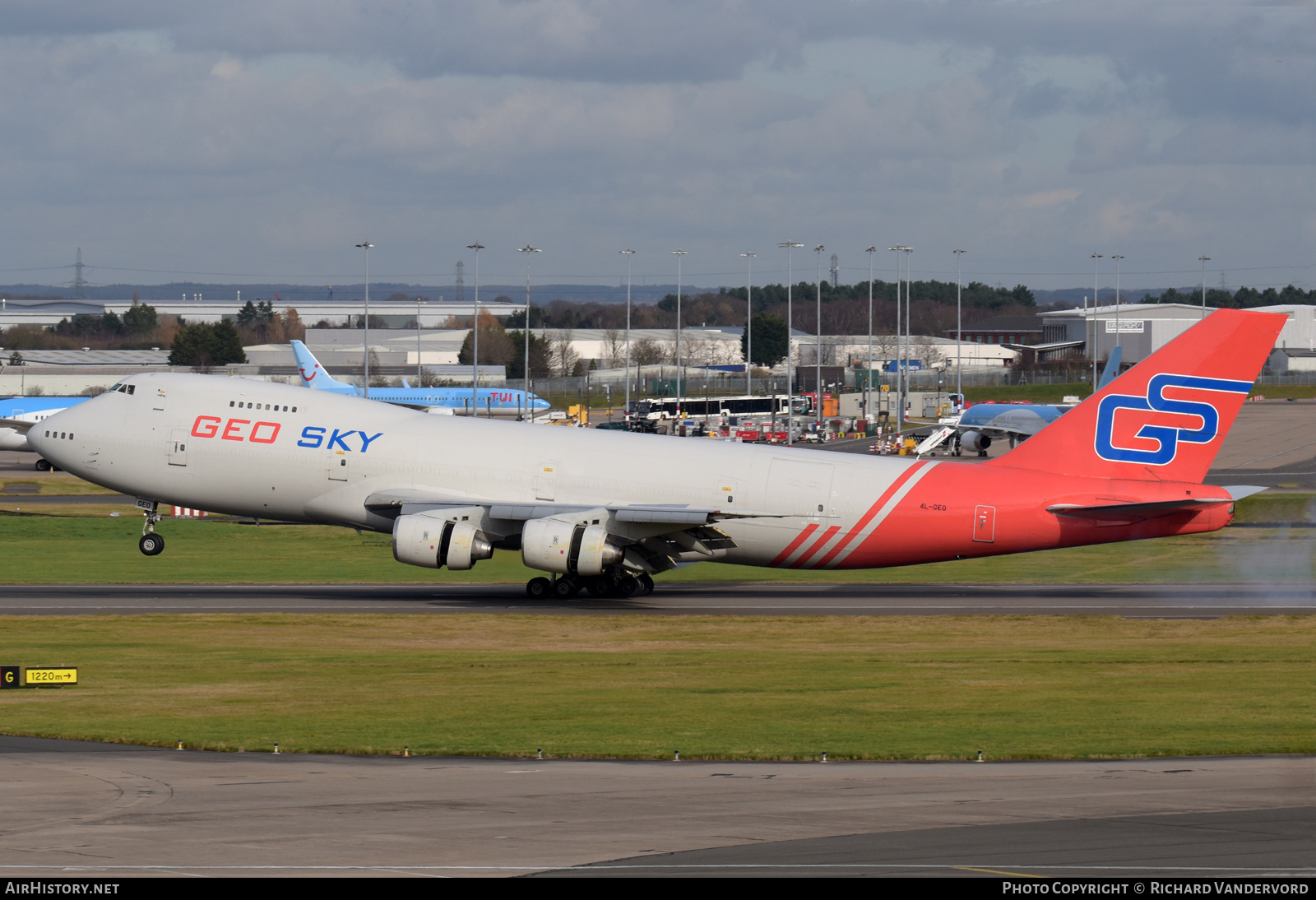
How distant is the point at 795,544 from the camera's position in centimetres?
4547

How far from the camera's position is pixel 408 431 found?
46.5 metres

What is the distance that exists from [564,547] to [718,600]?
6229mm

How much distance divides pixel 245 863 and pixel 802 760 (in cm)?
1014

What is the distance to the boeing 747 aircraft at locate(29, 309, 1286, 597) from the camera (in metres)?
43.8

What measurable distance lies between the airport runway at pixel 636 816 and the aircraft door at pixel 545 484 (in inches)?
907

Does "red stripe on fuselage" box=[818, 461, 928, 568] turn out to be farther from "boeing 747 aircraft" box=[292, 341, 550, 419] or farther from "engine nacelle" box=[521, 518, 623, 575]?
"boeing 747 aircraft" box=[292, 341, 550, 419]

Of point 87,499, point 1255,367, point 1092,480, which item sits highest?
point 1255,367

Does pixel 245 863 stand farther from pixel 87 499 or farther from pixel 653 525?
pixel 87 499

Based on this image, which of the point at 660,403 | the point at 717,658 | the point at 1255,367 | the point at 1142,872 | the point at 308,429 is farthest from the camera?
the point at 660,403

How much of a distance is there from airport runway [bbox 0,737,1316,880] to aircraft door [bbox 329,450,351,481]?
22.9m

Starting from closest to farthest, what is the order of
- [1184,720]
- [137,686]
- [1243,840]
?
[1243,840], [1184,720], [137,686]

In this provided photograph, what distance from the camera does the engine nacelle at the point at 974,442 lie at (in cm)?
12256

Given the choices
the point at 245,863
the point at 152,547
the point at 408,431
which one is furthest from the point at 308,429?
the point at 245,863

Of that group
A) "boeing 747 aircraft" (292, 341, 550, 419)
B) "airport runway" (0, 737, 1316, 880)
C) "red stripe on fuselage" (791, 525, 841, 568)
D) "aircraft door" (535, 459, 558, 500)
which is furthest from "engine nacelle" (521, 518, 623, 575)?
"boeing 747 aircraft" (292, 341, 550, 419)
